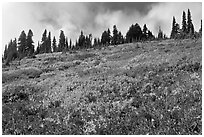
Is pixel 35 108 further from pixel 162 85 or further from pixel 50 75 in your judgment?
pixel 50 75

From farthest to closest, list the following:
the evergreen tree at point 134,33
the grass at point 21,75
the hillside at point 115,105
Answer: the evergreen tree at point 134,33
the grass at point 21,75
the hillside at point 115,105

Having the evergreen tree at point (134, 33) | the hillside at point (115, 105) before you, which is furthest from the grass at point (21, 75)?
the evergreen tree at point (134, 33)

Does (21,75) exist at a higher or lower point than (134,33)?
lower

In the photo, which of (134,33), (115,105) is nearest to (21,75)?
(115,105)

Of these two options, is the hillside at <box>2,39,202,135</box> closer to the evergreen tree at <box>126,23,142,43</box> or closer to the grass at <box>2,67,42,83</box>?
the grass at <box>2,67,42,83</box>

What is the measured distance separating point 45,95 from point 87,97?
388 centimetres

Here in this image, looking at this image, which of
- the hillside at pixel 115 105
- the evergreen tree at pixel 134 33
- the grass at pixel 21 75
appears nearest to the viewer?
the hillside at pixel 115 105

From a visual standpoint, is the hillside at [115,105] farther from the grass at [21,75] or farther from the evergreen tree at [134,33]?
the evergreen tree at [134,33]

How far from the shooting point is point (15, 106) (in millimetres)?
15555

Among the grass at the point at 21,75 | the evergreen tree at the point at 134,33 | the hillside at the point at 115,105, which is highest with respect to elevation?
the evergreen tree at the point at 134,33

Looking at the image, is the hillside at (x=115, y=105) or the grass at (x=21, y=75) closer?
the hillside at (x=115, y=105)

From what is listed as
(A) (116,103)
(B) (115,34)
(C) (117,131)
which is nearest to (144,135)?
(C) (117,131)

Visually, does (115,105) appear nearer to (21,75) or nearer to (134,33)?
(21,75)

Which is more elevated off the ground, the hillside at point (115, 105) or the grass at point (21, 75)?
the grass at point (21, 75)
